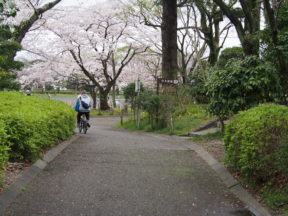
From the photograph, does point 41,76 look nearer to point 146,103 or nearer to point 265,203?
point 146,103

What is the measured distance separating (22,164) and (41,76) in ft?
109

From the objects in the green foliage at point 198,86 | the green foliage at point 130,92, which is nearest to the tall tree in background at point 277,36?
the green foliage at point 198,86

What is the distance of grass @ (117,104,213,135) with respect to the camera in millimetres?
14702

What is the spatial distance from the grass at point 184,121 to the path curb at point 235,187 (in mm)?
5646

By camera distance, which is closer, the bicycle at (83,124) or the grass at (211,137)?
the grass at (211,137)

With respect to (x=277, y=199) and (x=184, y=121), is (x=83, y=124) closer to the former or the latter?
(x=184, y=121)

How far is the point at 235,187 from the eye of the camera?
18.9 feet

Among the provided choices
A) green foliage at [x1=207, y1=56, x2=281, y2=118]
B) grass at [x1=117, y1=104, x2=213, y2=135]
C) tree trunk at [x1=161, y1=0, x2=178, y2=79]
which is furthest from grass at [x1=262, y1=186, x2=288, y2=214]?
tree trunk at [x1=161, y1=0, x2=178, y2=79]

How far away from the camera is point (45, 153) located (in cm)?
764

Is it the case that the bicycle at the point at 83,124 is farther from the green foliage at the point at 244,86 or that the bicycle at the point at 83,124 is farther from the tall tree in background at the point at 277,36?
the tall tree in background at the point at 277,36

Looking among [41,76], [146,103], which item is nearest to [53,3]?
Result: [146,103]

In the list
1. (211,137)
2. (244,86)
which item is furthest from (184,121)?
(244,86)

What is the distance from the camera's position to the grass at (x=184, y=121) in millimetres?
14702

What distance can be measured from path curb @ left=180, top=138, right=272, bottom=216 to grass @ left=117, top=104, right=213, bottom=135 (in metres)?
5.65
